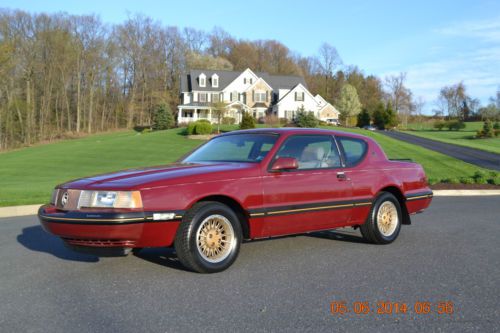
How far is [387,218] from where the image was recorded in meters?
6.86

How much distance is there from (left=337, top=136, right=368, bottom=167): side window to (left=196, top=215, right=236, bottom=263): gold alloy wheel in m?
2.18

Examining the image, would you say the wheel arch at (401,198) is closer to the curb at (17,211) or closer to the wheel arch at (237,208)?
the wheel arch at (237,208)

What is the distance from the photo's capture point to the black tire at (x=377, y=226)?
6609mm

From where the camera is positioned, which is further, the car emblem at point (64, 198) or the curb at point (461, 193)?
the curb at point (461, 193)

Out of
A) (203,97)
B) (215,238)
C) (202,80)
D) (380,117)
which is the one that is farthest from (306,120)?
(215,238)

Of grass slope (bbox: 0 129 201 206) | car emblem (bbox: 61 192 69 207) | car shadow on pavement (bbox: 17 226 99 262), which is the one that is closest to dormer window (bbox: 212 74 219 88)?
grass slope (bbox: 0 129 201 206)

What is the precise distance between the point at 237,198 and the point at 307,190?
102 cm

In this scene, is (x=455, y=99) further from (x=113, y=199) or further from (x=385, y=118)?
(x=113, y=199)

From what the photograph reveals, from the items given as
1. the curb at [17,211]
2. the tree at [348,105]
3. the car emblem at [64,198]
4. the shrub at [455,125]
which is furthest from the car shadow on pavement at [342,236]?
the tree at [348,105]

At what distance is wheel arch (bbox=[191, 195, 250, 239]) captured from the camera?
523 cm

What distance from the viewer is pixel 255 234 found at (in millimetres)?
5457

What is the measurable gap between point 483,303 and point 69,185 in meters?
4.24

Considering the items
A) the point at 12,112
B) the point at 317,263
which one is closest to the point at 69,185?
the point at 317,263

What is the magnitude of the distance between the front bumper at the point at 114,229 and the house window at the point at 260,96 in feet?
216
